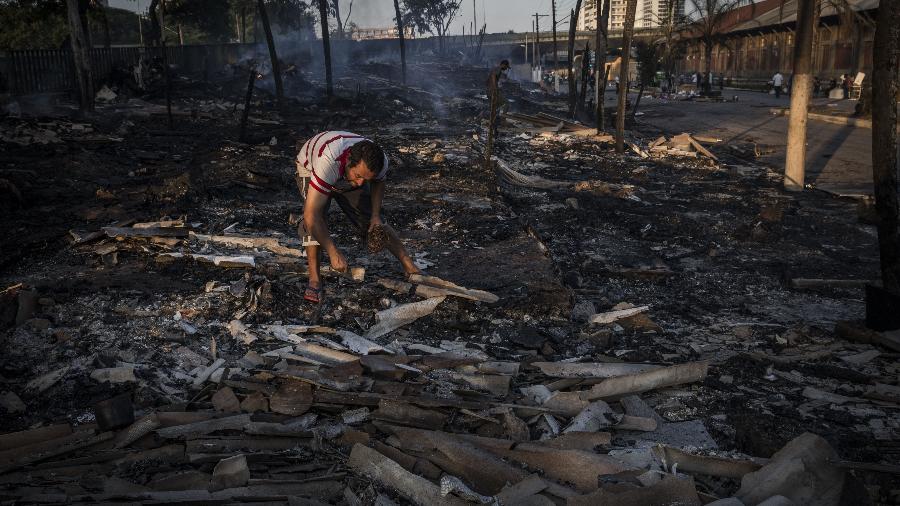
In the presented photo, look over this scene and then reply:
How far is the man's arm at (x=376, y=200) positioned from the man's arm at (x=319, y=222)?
0.56 meters

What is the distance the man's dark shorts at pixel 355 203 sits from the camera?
237 inches

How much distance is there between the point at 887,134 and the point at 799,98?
7.13m

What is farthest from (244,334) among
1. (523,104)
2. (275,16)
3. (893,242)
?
(275,16)

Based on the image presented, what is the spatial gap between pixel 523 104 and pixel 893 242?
26621 millimetres

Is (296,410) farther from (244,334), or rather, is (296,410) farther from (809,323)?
(809,323)

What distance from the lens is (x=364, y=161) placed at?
5398 millimetres

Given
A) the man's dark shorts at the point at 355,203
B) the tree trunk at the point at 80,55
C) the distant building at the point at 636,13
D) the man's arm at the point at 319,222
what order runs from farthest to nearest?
the distant building at the point at 636,13, the tree trunk at the point at 80,55, the man's dark shorts at the point at 355,203, the man's arm at the point at 319,222

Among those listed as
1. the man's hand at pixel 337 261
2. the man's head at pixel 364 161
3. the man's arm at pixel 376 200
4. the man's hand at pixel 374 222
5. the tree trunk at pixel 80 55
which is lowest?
the man's hand at pixel 337 261

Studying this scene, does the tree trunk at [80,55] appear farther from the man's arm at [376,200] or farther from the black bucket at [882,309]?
the black bucket at [882,309]

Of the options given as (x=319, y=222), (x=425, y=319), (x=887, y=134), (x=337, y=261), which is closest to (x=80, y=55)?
(x=319, y=222)

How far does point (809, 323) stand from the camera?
19.0ft

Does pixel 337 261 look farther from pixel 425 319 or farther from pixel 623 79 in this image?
pixel 623 79

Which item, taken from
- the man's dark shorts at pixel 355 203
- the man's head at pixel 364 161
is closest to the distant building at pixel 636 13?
the man's dark shorts at pixel 355 203

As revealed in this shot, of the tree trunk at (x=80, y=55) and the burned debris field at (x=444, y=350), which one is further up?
the tree trunk at (x=80, y=55)
